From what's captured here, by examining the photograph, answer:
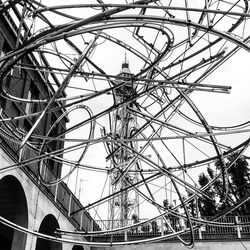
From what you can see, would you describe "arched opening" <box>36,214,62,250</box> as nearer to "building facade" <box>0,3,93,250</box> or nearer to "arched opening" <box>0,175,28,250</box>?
"building facade" <box>0,3,93,250</box>

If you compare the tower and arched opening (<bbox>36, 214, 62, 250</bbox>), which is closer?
the tower

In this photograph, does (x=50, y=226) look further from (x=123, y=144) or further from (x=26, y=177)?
(x=123, y=144)

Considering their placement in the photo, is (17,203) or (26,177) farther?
(26,177)

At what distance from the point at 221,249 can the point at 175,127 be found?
12873 mm

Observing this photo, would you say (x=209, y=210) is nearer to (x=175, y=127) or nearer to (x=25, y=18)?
(x=175, y=127)

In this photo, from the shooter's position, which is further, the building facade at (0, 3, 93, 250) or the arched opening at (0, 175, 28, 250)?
the arched opening at (0, 175, 28, 250)

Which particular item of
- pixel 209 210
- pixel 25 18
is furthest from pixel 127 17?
pixel 209 210

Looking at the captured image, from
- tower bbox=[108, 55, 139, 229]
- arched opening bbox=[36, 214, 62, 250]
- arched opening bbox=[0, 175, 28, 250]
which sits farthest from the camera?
arched opening bbox=[36, 214, 62, 250]

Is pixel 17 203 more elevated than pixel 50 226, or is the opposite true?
pixel 50 226

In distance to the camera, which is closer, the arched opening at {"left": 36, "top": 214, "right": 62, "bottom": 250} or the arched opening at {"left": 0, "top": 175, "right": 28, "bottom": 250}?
the arched opening at {"left": 0, "top": 175, "right": 28, "bottom": 250}

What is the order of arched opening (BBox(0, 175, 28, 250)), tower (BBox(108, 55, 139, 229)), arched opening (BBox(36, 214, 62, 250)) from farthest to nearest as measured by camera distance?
arched opening (BBox(36, 214, 62, 250)) < arched opening (BBox(0, 175, 28, 250)) < tower (BBox(108, 55, 139, 229))

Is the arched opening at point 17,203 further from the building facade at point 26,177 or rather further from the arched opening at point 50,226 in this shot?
the arched opening at point 50,226

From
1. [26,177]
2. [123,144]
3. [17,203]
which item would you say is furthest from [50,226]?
[123,144]

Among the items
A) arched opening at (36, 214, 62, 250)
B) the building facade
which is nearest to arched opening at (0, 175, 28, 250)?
the building facade
